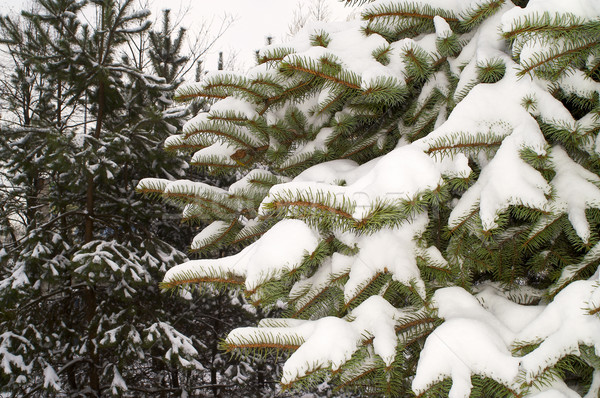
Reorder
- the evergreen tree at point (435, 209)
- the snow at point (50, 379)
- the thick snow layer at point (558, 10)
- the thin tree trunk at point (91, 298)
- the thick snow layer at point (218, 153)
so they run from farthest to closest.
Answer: the thin tree trunk at point (91, 298) < the snow at point (50, 379) < the thick snow layer at point (218, 153) < the thick snow layer at point (558, 10) < the evergreen tree at point (435, 209)

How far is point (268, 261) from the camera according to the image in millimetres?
1301

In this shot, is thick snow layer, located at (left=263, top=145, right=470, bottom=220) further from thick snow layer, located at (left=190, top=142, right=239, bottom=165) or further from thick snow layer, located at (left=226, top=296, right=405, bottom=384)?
thick snow layer, located at (left=190, top=142, right=239, bottom=165)

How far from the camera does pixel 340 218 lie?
1250mm

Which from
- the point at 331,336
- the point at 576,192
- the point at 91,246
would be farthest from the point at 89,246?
the point at 576,192

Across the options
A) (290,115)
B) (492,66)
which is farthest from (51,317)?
(492,66)

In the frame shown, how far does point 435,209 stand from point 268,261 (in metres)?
0.79

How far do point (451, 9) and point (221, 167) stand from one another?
1.41m

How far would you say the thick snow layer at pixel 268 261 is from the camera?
1.29 m

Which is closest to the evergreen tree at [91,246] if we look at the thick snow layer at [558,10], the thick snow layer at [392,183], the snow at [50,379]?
the snow at [50,379]

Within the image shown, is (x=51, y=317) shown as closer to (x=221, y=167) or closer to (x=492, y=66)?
(x=221, y=167)

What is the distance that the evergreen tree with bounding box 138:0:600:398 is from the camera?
1.20 metres

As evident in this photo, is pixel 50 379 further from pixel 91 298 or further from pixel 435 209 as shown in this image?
pixel 435 209

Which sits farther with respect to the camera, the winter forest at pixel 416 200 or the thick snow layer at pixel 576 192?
the thick snow layer at pixel 576 192

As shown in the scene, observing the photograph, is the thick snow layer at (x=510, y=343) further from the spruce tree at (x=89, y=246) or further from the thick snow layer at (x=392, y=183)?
the spruce tree at (x=89, y=246)
